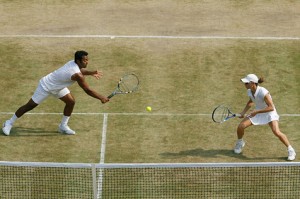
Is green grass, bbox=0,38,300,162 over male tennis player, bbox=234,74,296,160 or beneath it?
beneath

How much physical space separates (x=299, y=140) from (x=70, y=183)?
5180 millimetres

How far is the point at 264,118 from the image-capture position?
19453 millimetres

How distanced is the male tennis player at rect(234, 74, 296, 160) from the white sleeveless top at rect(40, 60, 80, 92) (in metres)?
3.51

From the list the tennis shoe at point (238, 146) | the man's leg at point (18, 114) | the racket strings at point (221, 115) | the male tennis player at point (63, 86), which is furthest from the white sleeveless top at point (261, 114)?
the man's leg at point (18, 114)

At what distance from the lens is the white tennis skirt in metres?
19.4

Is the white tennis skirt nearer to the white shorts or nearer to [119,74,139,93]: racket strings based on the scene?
[119,74,139,93]: racket strings

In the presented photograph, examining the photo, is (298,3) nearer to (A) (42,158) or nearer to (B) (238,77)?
(B) (238,77)

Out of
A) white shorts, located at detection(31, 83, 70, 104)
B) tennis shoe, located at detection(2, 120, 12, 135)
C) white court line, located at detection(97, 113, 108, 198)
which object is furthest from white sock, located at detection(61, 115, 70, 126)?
tennis shoe, located at detection(2, 120, 12, 135)

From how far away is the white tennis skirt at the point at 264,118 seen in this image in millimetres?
19359

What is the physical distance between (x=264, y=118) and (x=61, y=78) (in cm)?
424

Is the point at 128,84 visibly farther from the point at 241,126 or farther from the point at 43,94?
the point at 241,126

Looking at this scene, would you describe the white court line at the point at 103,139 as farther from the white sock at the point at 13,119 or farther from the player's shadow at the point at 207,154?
the white sock at the point at 13,119

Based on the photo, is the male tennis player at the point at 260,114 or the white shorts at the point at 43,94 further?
the white shorts at the point at 43,94

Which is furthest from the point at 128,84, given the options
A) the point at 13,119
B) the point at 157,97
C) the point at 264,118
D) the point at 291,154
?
the point at 291,154
